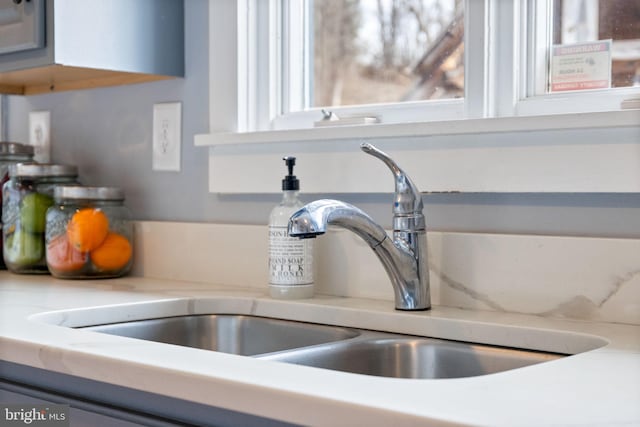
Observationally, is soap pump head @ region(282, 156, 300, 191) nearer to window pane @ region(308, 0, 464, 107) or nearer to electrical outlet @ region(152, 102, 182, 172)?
window pane @ region(308, 0, 464, 107)

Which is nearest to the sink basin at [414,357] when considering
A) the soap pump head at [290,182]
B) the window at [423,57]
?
the soap pump head at [290,182]

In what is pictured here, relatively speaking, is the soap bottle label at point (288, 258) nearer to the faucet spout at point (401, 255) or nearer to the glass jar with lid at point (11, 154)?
the faucet spout at point (401, 255)

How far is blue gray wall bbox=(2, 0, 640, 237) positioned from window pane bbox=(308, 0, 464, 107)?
0.22 metres

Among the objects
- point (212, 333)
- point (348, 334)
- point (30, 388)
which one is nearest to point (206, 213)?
point (212, 333)

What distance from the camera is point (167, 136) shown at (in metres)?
2.04

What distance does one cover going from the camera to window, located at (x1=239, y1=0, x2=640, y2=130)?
1.49m

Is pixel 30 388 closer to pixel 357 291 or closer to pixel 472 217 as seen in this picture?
pixel 357 291

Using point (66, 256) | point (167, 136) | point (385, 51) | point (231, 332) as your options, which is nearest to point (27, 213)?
point (66, 256)

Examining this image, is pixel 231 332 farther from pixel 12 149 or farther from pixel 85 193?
pixel 12 149

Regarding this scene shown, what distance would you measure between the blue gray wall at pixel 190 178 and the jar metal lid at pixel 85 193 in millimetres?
135

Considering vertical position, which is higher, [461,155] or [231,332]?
[461,155]

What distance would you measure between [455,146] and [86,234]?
0.83 m

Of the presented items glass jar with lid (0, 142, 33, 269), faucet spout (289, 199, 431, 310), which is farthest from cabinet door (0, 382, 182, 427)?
glass jar with lid (0, 142, 33, 269)

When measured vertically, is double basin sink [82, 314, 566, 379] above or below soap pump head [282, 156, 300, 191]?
below
